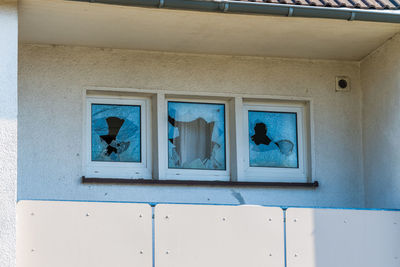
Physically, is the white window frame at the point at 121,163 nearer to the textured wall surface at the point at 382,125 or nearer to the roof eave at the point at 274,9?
the roof eave at the point at 274,9

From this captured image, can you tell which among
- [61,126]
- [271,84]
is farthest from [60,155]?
[271,84]

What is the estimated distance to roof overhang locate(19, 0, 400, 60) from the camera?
28.0ft

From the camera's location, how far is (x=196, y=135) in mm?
10023

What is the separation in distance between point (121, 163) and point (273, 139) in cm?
171

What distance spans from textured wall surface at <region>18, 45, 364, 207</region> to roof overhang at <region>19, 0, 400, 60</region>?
149 mm

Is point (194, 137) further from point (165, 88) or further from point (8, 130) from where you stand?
point (8, 130)

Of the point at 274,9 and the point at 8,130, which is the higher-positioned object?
the point at 274,9

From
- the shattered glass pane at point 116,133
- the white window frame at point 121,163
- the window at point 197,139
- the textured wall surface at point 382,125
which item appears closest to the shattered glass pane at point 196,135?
the window at point 197,139

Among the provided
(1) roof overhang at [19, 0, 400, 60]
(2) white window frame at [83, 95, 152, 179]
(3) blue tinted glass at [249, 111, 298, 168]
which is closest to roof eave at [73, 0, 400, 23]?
(1) roof overhang at [19, 0, 400, 60]

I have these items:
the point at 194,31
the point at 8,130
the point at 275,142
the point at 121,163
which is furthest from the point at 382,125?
the point at 8,130

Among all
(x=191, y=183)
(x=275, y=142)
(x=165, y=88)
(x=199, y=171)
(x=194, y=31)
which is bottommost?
(x=191, y=183)

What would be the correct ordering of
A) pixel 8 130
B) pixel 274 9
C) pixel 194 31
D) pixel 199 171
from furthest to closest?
pixel 199 171
pixel 194 31
pixel 274 9
pixel 8 130

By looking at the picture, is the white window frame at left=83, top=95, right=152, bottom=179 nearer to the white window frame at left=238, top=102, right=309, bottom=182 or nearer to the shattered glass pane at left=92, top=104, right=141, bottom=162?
the shattered glass pane at left=92, top=104, right=141, bottom=162

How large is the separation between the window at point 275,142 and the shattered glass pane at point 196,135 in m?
0.30
